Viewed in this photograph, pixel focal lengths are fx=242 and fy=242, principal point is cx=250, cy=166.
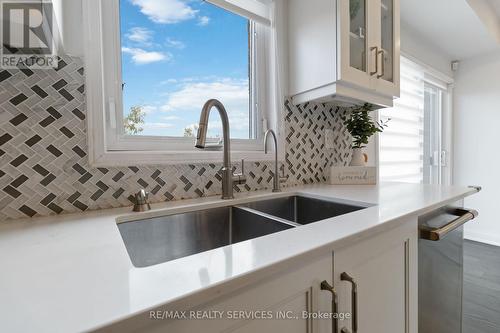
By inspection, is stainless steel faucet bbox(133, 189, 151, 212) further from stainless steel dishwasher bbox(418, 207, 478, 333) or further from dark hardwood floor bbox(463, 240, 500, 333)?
dark hardwood floor bbox(463, 240, 500, 333)

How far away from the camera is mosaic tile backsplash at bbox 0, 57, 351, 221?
2.43 ft

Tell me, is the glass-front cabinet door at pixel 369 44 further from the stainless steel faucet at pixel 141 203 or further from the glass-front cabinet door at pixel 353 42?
the stainless steel faucet at pixel 141 203

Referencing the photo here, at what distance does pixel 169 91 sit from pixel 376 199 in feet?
3.39

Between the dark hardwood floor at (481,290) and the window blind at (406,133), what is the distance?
3.05ft

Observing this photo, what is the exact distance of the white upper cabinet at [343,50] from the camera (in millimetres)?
1226

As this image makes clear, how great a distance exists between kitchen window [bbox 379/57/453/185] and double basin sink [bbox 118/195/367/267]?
1.63 metres

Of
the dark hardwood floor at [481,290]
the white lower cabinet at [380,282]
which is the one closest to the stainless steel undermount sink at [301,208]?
the white lower cabinet at [380,282]

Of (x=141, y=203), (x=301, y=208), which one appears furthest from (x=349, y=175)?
(x=141, y=203)

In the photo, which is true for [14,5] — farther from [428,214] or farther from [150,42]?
[428,214]

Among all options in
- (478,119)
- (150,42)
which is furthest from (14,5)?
(478,119)

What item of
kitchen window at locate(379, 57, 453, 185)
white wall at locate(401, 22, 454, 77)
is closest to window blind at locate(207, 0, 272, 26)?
kitchen window at locate(379, 57, 453, 185)

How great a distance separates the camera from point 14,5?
52 centimetres

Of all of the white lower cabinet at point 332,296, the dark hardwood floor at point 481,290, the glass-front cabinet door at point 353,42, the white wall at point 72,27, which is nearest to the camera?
the white lower cabinet at point 332,296

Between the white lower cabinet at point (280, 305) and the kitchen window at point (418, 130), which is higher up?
the kitchen window at point (418, 130)
